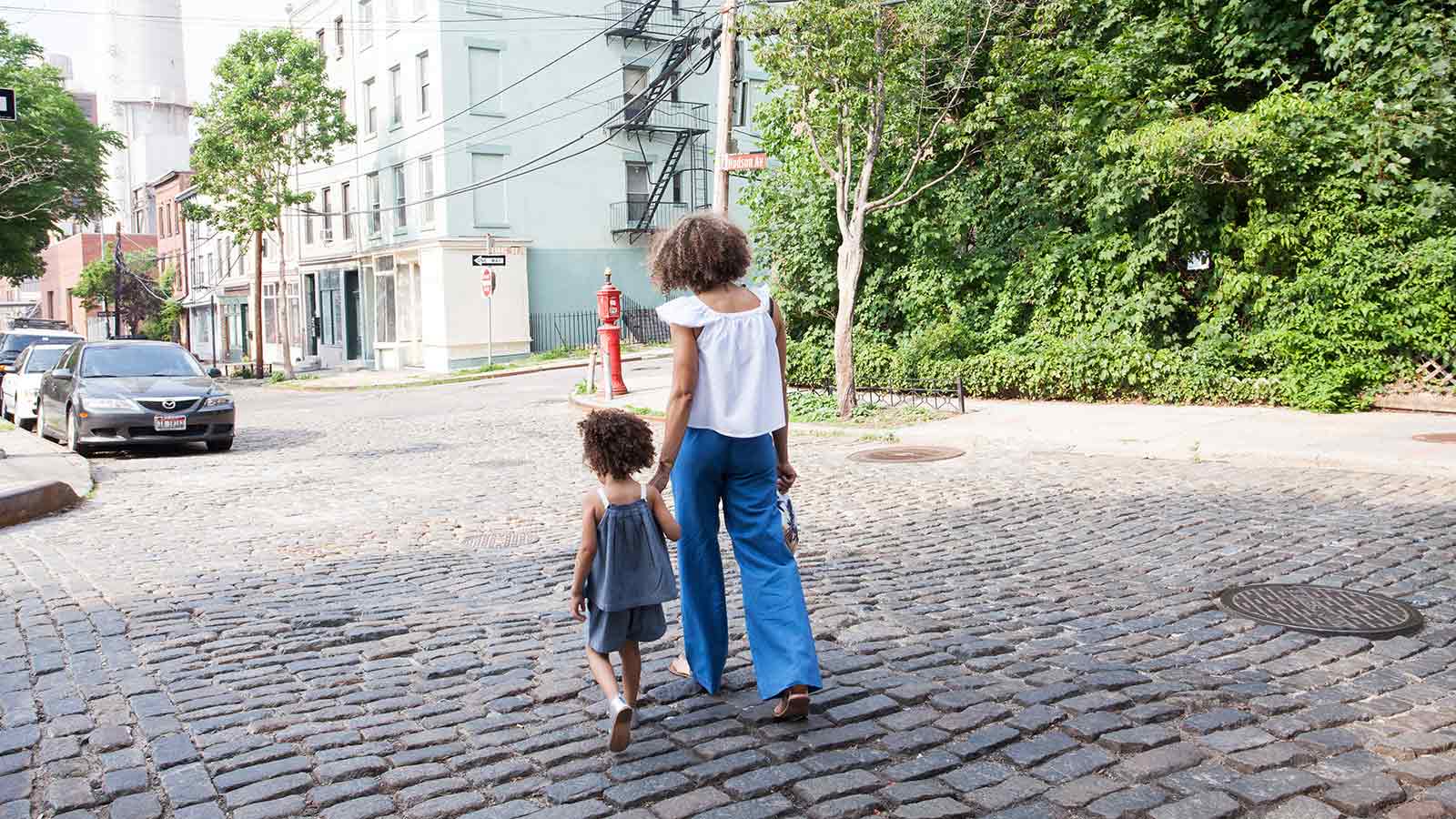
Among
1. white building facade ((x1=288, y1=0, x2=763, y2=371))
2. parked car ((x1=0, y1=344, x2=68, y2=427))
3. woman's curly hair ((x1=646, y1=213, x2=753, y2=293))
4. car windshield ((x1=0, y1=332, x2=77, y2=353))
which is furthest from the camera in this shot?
white building facade ((x1=288, y1=0, x2=763, y2=371))

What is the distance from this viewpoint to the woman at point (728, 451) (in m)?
3.89

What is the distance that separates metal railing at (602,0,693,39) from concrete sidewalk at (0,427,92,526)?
82.6ft

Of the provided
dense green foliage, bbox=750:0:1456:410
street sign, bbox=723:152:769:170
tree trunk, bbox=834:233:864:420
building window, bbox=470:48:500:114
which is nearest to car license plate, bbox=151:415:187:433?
street sign, bbox=723:152:769:170

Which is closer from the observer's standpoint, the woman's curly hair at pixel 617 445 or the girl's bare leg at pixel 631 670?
the woman's curly hair at pixel 617 445

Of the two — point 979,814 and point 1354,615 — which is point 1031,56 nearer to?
point 1354,615

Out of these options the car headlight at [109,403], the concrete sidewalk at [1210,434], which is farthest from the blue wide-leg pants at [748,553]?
the car headlight at [109,403]

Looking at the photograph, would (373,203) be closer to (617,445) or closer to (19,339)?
(19,339)

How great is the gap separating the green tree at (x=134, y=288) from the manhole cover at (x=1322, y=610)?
59743 millimetres

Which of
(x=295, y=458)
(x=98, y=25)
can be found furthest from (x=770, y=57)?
(x=98, y=25)

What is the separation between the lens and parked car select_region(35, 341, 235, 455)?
12.6 m

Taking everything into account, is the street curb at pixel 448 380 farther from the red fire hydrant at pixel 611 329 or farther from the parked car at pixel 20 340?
the red fire hydrant at pixel 611 329

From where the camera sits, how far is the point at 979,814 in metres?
3.20

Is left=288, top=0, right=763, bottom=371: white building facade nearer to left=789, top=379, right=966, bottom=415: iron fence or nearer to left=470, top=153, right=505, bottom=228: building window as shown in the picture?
left=470, top=153, right=505, bottom=228: building window

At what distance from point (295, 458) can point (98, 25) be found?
8676cm
